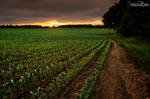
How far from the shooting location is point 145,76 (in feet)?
22.9

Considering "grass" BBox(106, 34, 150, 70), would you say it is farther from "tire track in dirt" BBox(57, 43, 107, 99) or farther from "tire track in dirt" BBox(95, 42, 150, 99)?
"tire track in dirt" BBox(57, 43, 107, 99)

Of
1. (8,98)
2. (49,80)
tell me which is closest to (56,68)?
(49,80)

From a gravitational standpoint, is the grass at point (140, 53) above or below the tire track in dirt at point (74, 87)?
above

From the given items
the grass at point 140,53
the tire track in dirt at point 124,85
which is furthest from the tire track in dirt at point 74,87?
the grass at point 140,53

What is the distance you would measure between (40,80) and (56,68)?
6.63ft

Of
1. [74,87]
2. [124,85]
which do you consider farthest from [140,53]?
[74,87]

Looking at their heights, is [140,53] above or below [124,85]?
above

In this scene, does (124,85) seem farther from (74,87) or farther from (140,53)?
(140,53)

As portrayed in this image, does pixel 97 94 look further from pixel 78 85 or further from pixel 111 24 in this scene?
pixel 111 24

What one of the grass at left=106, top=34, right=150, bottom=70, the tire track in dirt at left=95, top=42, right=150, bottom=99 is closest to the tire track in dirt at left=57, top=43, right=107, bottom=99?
the tire track in dirt at left=95, top=42, right=150, bottom=99

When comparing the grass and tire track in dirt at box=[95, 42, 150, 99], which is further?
the grass

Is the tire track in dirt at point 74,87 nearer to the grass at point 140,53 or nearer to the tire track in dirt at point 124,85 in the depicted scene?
the tire track in dirt at point 124,85

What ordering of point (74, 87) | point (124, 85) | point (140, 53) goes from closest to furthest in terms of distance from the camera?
point (74, 87), point (124, 85), point (140, 53)

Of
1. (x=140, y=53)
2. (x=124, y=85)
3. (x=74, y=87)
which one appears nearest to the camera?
(x=74, y=87)
